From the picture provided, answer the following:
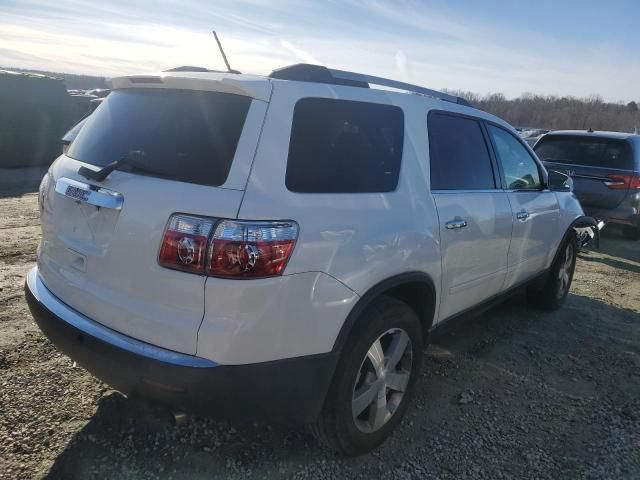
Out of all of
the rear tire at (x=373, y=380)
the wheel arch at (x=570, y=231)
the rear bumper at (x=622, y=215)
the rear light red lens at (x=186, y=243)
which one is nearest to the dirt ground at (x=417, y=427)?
the rear tire at (x=373, y=380)

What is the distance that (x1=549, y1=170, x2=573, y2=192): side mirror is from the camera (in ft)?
15.1

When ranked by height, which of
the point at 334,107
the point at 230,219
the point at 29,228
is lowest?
the point at 29,228

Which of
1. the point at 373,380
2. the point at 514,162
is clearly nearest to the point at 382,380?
the point at 373,380

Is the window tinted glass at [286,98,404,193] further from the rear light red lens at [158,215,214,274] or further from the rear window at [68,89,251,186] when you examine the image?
the rear light red lens at [158,215,214,274]

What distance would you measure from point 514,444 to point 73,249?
2548 millimetres

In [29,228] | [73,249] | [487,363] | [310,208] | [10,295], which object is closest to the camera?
[310,208]

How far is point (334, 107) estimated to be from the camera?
2.49 m

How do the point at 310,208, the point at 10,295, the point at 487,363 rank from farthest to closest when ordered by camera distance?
the point at 10,295
the point at 487,363
the point at 310,208

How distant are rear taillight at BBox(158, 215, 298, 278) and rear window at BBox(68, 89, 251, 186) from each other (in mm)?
200

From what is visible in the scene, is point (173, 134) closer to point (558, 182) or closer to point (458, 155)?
point (458, 155)

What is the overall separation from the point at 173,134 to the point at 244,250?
70 cm

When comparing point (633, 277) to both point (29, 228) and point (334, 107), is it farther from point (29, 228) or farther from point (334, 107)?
point (29, 228)

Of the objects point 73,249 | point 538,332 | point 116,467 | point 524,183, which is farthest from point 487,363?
point 73,249

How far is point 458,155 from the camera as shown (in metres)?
3.33
